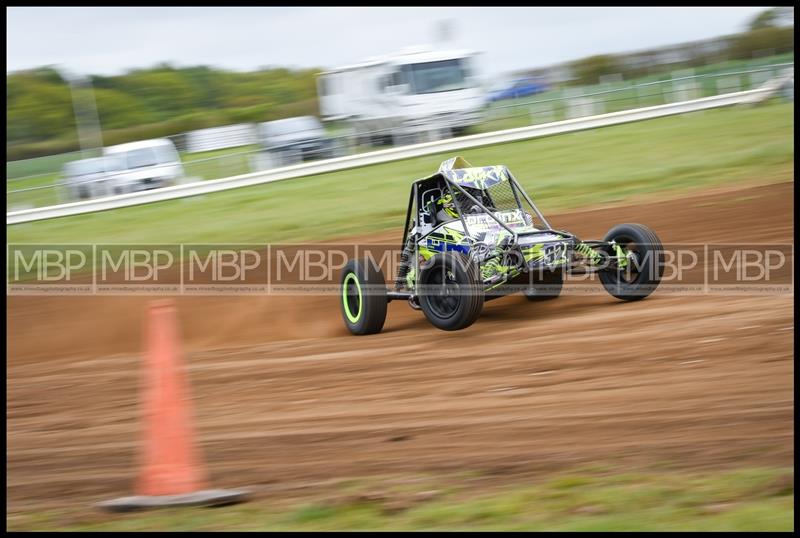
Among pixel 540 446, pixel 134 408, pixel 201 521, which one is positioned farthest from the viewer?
pixel 134 408

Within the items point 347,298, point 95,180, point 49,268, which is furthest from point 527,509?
point 95,180

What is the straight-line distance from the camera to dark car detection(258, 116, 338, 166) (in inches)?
846

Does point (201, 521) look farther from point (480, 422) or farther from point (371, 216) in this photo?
point (371, 216)

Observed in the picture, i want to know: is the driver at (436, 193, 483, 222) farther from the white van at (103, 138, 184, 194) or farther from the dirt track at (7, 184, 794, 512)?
the white van at (103, 138, 184, 194)

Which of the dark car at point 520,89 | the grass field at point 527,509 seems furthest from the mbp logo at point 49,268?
the dark car at point 520,89

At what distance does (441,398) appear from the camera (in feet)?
21.5

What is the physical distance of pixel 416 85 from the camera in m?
21.5

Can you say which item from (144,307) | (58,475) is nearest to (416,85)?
(144,307)

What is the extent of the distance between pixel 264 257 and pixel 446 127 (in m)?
8.41

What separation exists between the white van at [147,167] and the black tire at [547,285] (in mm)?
12529

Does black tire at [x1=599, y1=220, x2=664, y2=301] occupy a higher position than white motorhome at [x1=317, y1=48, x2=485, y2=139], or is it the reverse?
white motorhome at [x1=317, y1=48, x2=485, y2=139]

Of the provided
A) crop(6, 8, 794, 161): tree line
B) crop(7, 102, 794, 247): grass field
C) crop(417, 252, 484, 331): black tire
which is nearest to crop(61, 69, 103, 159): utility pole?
crop(6, 8, 794, 161): tree line

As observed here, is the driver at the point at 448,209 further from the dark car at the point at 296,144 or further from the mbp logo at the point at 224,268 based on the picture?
the dark car at the point at 296,144

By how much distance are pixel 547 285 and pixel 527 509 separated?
5.36 meters
